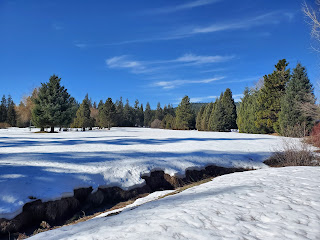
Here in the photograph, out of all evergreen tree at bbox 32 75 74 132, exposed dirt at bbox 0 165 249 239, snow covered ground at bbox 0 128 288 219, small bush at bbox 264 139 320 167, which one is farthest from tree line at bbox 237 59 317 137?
evergreen tree at bbox 32 75 74 132

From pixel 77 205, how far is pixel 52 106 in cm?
2114

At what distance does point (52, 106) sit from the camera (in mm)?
23938

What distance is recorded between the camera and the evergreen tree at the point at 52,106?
78.7 feet

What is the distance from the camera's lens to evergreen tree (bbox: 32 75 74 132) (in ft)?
78.7

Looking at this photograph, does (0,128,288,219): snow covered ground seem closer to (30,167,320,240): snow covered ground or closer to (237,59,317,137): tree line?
(30,167,320,240): snow covered ground

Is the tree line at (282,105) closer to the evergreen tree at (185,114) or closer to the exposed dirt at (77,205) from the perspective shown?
the exposed dirt at (77,205)

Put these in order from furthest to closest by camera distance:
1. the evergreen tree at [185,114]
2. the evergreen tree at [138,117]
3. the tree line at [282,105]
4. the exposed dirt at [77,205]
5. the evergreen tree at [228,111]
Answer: the evergreen tree at [138,117]
the evergreen tree at [185,114]
the evergreen tree at [228,111]
the tree line at [282,105]
the exposed dirt at [77,205]

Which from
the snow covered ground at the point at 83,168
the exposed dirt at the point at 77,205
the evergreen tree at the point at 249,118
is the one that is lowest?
the exposed dirt at the point at 77,205

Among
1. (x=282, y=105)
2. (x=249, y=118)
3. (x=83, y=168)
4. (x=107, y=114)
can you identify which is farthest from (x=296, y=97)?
(x=107, y=114)

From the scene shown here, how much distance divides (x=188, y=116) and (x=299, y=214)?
147ft

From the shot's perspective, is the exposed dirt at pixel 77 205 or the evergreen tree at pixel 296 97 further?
the evergreen tree at pixel 296 97

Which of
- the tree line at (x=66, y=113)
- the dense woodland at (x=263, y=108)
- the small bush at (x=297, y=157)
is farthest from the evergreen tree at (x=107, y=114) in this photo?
the small bush at (x=297, y=157)

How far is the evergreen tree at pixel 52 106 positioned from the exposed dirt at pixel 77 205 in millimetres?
20355

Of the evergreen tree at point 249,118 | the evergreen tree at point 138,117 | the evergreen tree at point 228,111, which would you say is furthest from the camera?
the evergreen tree at point 138,117
